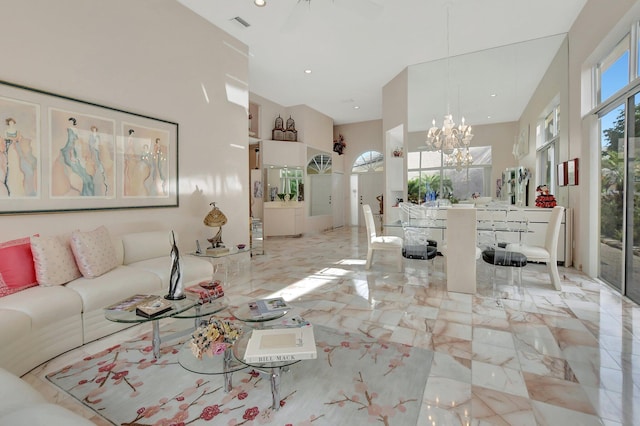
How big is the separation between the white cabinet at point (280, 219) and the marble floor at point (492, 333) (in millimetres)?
3592

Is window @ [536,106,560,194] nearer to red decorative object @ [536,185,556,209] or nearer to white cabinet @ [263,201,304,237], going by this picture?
red decorative object @ [536,185,556,209]

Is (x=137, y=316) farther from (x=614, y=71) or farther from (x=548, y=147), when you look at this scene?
(x=548, y=147)

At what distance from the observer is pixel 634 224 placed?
3279 mm

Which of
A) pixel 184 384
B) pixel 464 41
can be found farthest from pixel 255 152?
pixel 184 384

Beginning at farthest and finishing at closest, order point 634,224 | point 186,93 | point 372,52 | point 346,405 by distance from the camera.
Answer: point 372,52 < point 186,93 < point 634,224 < point 346,405

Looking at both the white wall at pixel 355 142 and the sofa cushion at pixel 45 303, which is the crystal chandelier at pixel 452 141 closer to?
the white wall at pixel 355 142

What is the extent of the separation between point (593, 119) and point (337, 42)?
13.2 feet

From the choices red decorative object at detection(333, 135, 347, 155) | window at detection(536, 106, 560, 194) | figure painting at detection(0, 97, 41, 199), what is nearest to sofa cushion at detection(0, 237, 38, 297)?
figure painting at detection(0, 97, 41, 199)

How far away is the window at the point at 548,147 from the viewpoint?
209 inches

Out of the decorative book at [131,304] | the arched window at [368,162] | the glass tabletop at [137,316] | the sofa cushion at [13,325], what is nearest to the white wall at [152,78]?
the sofa cushion at [13,325]

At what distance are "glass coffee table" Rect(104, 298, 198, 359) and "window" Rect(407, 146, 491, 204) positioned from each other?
4.90 m

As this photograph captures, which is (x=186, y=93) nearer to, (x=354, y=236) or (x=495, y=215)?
(x=495, y=215)

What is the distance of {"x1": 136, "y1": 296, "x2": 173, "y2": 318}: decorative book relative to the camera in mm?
2037

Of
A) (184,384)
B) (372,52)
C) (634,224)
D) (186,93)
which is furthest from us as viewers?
(372,52)
